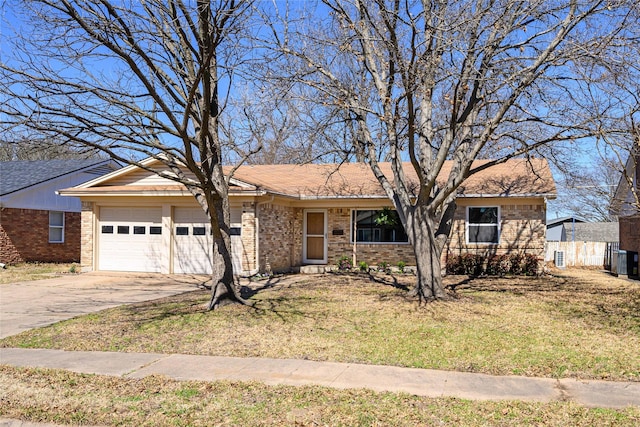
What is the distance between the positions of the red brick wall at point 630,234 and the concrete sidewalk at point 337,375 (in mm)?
14187

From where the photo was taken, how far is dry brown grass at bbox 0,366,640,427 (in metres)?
5.42

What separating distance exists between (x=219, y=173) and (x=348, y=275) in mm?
7382

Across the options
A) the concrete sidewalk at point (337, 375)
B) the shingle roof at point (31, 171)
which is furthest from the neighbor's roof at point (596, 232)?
the concrete sidewalk at point (337, 375)

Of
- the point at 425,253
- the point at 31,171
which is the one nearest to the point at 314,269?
the point at 425,253

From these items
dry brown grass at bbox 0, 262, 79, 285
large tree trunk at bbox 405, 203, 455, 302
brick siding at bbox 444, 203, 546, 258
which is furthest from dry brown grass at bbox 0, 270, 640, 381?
dry brown grass at bbox 0, 262, 79, 285

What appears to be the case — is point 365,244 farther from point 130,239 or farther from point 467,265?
point 130,239

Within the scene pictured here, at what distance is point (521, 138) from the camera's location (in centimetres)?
1316

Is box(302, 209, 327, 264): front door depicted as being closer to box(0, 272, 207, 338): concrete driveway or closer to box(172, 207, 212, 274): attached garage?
box(172, 207, 212, 274): attached garage

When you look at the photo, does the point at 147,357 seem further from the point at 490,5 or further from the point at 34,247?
the point at 34,247

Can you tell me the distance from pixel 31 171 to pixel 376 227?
51.4 feet

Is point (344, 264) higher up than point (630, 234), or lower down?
lower down

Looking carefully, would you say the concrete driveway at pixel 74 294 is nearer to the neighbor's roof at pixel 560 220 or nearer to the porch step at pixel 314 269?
the porch step at pixel 314 269

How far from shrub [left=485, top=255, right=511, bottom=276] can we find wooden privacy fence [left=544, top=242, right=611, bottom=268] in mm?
7587

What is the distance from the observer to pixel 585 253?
24.9 m
